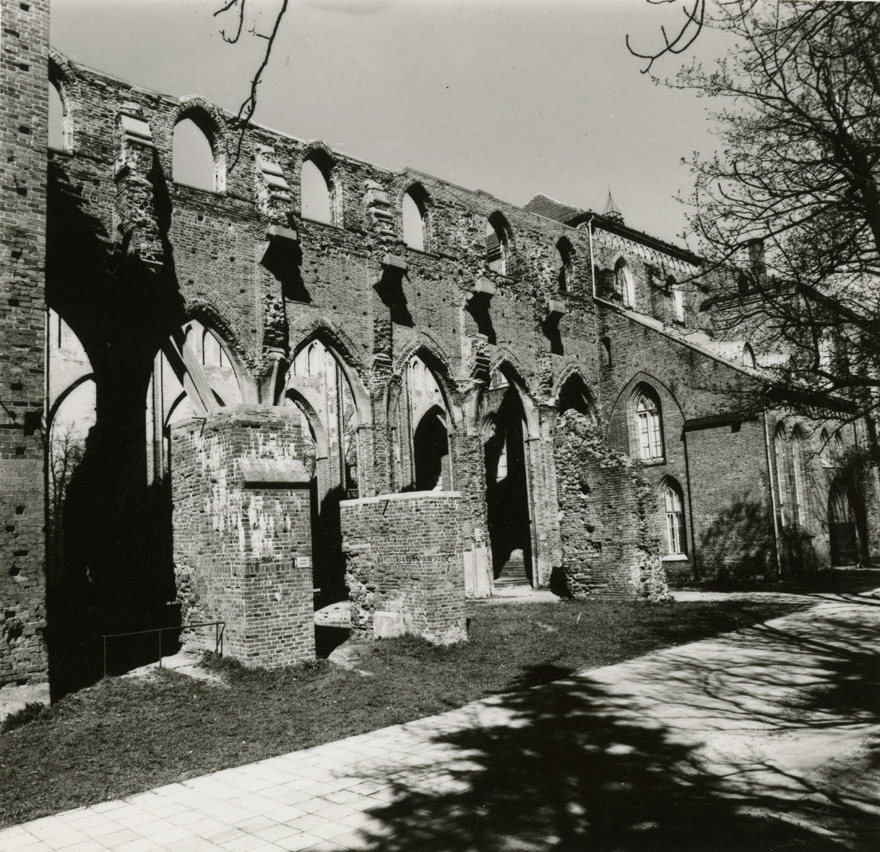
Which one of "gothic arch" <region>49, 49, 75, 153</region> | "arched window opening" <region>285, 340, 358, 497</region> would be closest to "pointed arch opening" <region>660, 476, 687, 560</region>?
"arched window opening" <region>285, 340, 358, 497</region>

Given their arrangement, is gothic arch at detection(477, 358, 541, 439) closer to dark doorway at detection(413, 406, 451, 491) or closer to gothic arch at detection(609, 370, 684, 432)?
gothic arch at detection(609, 370, 684, 432)

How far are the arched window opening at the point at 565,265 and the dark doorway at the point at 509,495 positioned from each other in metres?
3.89

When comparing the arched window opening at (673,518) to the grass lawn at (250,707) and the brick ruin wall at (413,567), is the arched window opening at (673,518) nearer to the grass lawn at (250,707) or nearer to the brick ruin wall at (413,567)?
the grass lawn at (250,707)

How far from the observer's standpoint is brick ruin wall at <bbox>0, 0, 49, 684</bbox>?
8.43m

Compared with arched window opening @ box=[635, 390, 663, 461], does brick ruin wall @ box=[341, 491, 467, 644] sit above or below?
below

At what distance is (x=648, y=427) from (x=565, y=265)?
599cm

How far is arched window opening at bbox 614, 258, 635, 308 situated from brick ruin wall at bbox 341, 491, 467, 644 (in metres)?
18.6

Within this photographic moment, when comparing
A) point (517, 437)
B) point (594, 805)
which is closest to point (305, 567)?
point (594, 805)

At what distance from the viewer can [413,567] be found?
11.8m

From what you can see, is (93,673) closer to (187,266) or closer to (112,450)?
(112,450)

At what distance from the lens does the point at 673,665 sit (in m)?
10.3

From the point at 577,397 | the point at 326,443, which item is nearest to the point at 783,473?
the point at 577,397

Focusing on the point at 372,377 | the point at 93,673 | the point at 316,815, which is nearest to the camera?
the point at 316,815

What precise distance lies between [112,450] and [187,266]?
413cm
